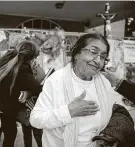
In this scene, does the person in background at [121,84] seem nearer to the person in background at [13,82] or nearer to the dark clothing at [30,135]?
the person in background at [13,82]

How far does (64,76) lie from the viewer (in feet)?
5.40

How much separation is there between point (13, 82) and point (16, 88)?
0.15 feet

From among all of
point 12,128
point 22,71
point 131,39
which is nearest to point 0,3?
point 22,71

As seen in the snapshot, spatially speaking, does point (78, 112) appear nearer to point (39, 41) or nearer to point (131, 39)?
point (39, 41)

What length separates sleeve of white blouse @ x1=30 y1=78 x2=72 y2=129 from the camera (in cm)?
147

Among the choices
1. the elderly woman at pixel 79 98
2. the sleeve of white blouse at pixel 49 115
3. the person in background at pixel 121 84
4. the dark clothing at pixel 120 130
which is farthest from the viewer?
the person in background at pixel 121 84

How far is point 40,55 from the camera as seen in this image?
5.90ft

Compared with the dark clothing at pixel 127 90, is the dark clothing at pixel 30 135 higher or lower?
lower

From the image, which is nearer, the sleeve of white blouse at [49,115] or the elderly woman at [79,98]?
the sleeve of white blouse at [49,115]

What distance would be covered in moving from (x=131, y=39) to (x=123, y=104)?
1.83 ft

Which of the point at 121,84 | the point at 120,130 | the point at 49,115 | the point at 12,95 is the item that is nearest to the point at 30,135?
the point at 12,95

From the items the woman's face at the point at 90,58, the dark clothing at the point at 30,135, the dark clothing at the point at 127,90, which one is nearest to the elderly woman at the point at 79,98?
the woman's face at the point at 90,58

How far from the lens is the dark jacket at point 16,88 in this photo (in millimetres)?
1729

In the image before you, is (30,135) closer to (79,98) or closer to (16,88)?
(16,88)
